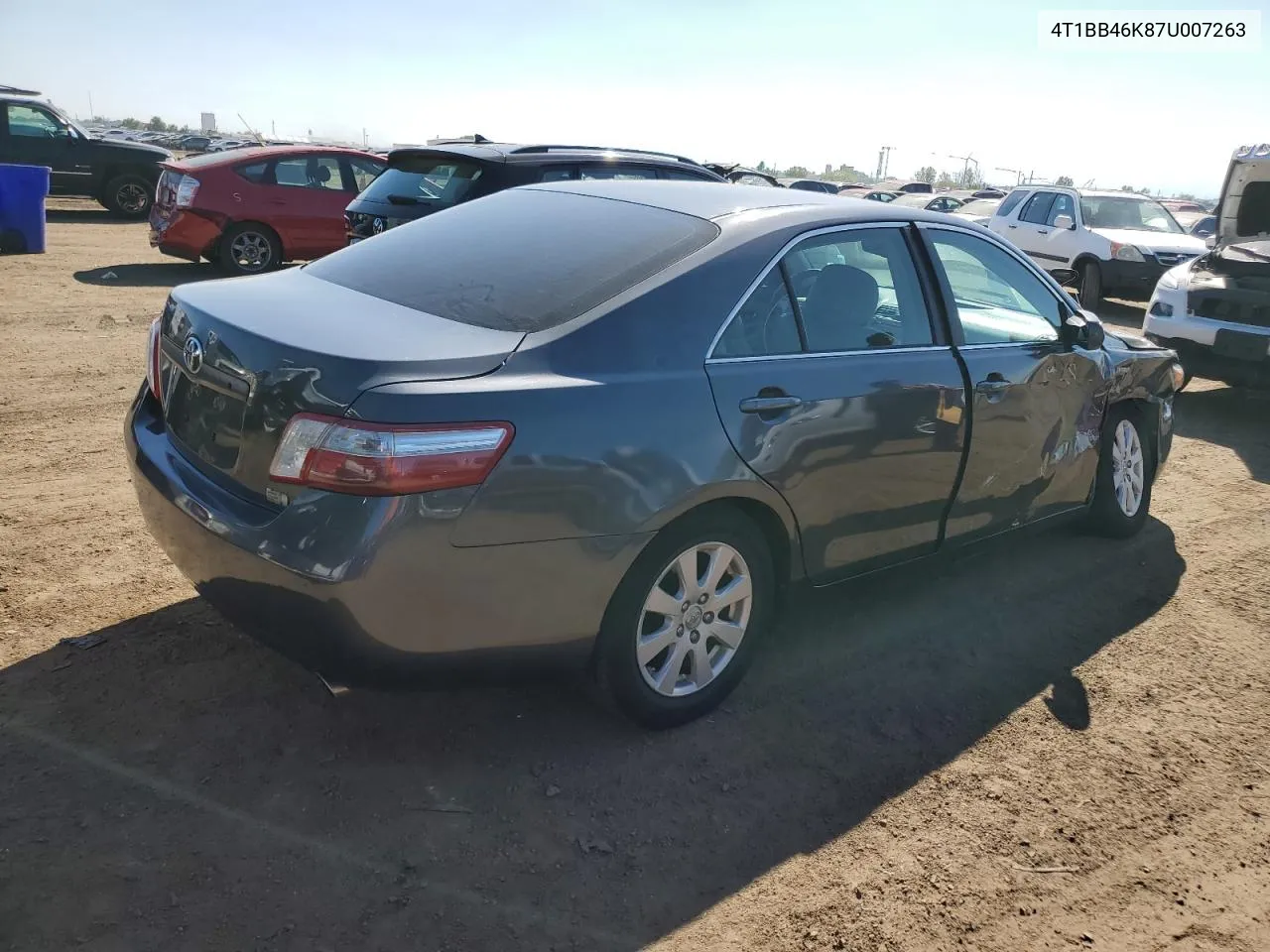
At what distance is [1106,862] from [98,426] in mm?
5422

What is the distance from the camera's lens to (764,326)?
132 inches

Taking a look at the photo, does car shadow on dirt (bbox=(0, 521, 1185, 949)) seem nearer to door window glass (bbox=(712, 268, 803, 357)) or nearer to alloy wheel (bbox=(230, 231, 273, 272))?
door window glass (bbox=(712, 268, 803, 357))

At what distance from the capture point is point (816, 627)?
13.8ft

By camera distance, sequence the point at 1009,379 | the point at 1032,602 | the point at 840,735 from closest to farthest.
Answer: the point at 840,735, the point at 1009,379, the point at 1032,602

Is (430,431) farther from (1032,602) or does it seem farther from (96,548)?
(1032,602)

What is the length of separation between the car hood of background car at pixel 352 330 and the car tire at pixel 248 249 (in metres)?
9.17

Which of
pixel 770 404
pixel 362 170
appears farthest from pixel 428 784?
pixel 362 170

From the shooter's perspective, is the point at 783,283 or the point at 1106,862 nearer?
the point at 1106,862

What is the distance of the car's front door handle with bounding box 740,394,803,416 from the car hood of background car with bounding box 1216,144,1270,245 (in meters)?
8.10

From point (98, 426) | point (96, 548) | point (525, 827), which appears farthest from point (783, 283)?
point (98, 426)

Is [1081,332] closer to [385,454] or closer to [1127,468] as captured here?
[1127,468]

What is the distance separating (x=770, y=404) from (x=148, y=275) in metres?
10.9

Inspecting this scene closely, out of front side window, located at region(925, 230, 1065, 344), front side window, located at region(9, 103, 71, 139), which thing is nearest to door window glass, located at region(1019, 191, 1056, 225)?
front side window, located at region(925, 230, 1065, 344)

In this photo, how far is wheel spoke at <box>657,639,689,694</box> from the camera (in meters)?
3.26
